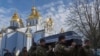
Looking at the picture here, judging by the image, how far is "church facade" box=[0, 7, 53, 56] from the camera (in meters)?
56.9

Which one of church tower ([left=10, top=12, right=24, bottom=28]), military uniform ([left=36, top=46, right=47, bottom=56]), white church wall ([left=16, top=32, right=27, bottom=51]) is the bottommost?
white church wall ([left=16, top=32, right=27, bottom=51])

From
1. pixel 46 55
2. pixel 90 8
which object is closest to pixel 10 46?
pixel 90 8

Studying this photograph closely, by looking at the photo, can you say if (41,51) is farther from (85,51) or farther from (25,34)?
(25,34)

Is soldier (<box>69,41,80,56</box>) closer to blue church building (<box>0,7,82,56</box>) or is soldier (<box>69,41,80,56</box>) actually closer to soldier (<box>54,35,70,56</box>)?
soldier (<box>54,35,70,56</box>)

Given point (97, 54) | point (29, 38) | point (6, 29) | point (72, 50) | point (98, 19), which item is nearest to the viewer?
point (72, 50)

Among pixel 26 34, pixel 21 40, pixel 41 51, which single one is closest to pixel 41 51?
pixel 41 51

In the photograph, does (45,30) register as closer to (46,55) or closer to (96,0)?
(96,0)

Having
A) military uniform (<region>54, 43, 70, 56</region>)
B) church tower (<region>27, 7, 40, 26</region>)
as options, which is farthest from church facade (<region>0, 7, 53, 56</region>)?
military uniform (<region>54, 43, 70, 56</region>)

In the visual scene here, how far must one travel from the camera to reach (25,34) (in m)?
57.0

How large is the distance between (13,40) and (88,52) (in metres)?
53.3

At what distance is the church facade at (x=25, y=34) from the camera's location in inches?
2242

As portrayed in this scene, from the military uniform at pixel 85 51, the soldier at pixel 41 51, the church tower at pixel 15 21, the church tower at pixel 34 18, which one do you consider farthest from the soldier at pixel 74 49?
the church tower at pixel 15 21

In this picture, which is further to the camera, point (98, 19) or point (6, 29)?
point (6, 29)

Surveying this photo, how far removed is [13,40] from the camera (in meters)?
61.0
